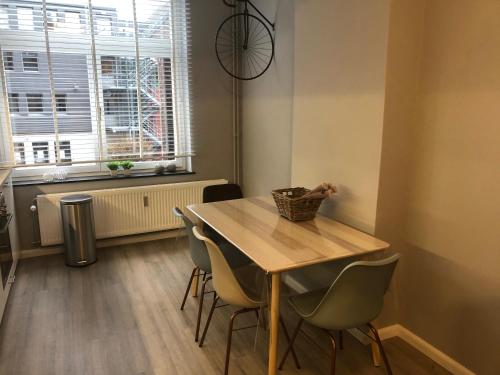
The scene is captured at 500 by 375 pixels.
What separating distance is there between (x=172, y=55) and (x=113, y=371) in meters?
3.11

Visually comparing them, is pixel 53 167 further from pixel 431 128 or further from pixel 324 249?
pixel 431 128

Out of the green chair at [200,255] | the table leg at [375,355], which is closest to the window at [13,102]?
the green chair at [200,255]

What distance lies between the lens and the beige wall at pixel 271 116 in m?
3.47

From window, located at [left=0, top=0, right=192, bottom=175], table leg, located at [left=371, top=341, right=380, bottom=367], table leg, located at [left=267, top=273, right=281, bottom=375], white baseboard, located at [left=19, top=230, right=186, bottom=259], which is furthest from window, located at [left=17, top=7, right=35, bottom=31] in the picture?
table leg, located at [left=371, top=341, right=380, bottom=367]

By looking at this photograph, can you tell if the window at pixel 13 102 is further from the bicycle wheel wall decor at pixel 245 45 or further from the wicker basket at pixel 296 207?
the wicker basket at pixel 296 207

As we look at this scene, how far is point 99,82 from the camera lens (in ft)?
12.9

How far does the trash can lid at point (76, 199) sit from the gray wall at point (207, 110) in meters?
0.22

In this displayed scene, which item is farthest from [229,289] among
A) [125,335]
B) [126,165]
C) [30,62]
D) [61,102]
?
[30,62]

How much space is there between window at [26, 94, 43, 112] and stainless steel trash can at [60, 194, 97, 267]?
0.88 metres

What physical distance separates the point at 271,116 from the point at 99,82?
1.74 metres

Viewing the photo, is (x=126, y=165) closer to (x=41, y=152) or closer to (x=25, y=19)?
(x=41, y=152)

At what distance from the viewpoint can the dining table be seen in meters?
1.89

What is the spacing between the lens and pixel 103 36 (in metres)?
3.88

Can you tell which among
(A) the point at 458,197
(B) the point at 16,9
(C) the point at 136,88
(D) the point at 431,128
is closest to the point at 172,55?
(C) the point at 136,88
